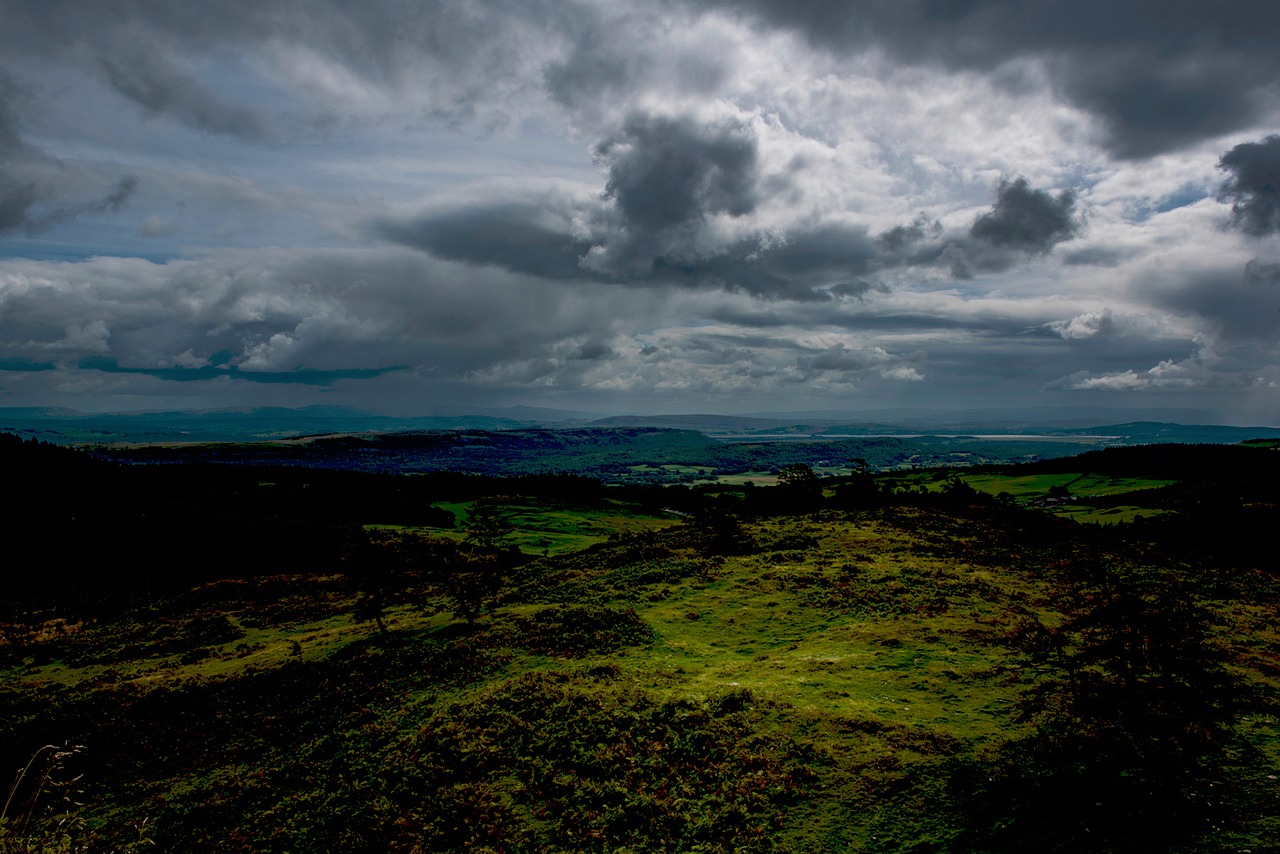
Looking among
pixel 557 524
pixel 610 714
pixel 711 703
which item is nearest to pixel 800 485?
pixel 557 524

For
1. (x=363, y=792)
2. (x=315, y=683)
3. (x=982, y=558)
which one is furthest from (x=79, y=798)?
(x=982, y=558)

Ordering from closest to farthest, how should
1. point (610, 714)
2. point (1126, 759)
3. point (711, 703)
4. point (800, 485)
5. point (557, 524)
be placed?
1. point (1126, 759)
2. point (610, 714)
3. point (711, 703)
4. point (800, 485)
5. point (557, 524)

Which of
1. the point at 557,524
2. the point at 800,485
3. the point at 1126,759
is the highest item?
the point at 800,485

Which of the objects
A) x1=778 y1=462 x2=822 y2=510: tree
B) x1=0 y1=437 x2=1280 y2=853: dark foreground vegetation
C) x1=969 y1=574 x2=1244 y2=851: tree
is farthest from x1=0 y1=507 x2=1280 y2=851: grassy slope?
x1=778 y1=462 x2=822 y2=510: tree

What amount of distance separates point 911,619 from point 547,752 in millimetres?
21447

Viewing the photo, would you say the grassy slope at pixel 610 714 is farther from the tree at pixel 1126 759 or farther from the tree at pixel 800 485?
the tree at pixel 800 485

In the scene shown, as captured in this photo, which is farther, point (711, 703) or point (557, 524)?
point (557, 524)

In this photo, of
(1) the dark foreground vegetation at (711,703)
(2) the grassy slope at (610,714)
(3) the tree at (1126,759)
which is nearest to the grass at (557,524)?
(1) the dark foreground vegetation at (711,703)

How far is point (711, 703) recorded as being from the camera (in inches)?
1011

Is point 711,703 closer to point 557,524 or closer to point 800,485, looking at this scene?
point 800,485

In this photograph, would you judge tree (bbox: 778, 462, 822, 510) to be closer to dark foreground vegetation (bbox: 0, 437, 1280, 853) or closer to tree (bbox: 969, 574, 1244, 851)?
dark foreground vegetation (bbox: 0, 437, 1280, 853)

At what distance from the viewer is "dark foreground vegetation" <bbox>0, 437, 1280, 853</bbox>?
18.2 meters

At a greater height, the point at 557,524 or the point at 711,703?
the point at 711,703

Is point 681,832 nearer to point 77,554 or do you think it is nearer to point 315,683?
point 315,683
